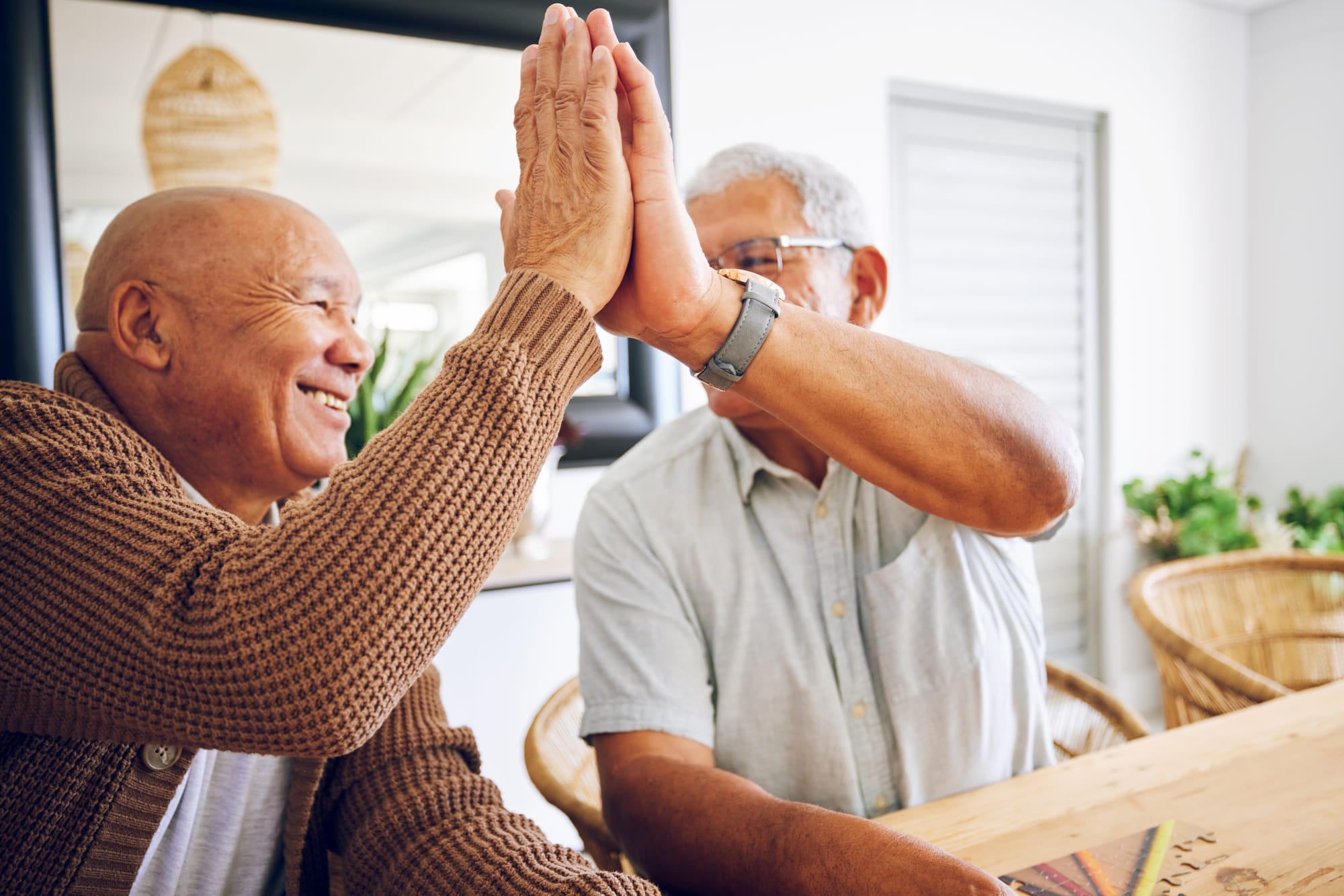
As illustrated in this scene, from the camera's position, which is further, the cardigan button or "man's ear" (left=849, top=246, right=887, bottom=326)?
"man's ear" (left=849, top=246, right=887, bottom=326)

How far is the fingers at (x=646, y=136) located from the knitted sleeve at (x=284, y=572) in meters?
0.17

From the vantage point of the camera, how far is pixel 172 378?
1005 millimetres

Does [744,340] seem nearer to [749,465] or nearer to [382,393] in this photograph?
[749,465]

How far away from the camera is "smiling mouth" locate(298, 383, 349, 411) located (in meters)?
1.07

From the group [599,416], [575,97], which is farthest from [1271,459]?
[575,97]

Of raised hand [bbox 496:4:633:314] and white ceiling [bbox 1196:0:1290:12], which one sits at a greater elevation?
white ceiling [bbox 1196:0:1290:12]

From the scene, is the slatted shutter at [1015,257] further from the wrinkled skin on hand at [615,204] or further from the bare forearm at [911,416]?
the wrinkled skin on hand at [615,204]

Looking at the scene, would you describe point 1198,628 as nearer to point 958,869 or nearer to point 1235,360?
point 958,869

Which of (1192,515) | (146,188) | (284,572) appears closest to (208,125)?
(146,188)

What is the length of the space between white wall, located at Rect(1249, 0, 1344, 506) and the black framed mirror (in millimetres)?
2961

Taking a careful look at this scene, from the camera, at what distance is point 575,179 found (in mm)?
876

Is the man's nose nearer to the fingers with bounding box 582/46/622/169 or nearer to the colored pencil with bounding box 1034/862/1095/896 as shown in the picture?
the fingers with bounding box 582/46/622/169

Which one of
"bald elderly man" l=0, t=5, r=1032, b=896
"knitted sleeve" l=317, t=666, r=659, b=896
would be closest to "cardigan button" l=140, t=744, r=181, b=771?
"bald elderly man" l=0, t=5, r=1032, b=896

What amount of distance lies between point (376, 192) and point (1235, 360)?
379 centimetres
